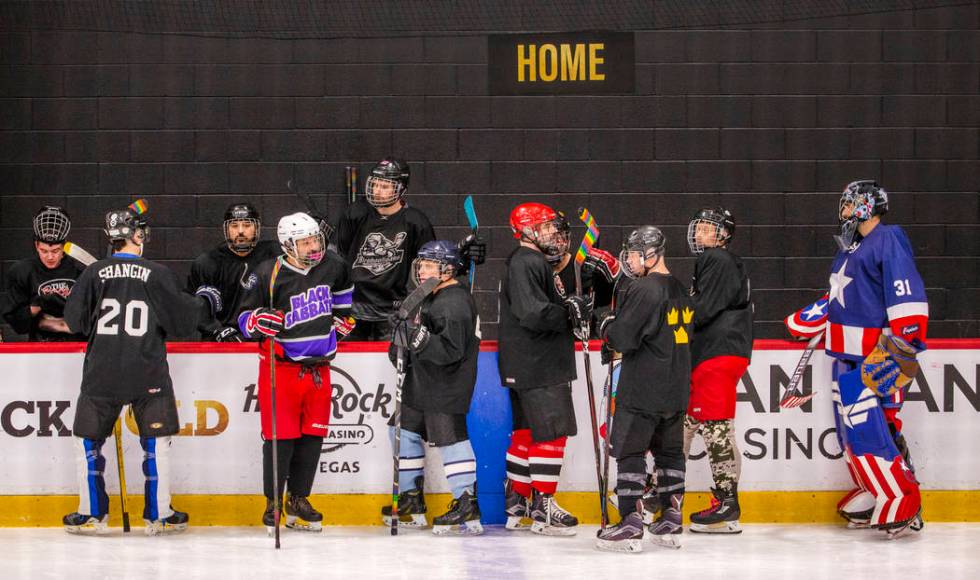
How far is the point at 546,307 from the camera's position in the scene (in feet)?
18.1

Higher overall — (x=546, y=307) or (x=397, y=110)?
(x=397, y=110)

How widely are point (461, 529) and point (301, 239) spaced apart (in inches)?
57.6

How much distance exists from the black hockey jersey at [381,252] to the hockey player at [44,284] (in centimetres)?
146

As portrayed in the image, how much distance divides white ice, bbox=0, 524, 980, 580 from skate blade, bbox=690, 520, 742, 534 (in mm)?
41

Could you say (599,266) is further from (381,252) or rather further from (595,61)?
(595,61)

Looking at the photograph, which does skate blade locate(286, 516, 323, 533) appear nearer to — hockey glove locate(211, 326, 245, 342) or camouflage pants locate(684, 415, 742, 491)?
hockey glove locate(211, 326, 245, 342)

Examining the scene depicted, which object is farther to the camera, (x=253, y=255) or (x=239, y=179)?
(x=239, y=179)

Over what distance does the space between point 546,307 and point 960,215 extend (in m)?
4.17

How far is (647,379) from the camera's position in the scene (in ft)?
17.1

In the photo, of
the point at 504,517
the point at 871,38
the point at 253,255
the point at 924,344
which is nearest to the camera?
the point at 924,344

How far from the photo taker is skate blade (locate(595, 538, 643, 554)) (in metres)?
5.30

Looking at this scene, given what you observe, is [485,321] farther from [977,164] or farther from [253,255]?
[977,164]

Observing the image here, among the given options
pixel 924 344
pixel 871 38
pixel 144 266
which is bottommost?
pixel 924 344

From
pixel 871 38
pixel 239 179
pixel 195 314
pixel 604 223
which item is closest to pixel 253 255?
pixel 195 314
